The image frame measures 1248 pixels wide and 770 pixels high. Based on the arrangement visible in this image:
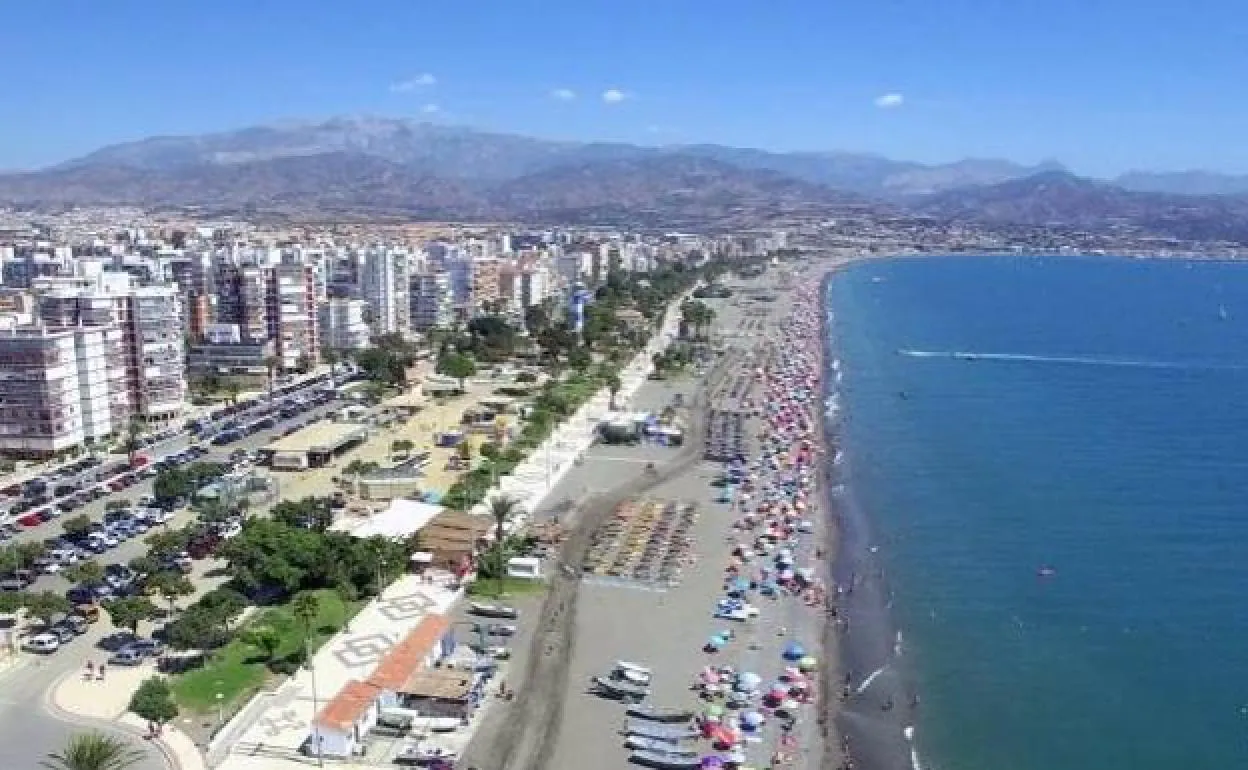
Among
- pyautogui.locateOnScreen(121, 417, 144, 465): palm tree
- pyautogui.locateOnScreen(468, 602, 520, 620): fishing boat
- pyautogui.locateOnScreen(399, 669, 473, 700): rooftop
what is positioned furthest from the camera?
pyautogui.locateOnScreen(121, 417, 144, 465): palm tree

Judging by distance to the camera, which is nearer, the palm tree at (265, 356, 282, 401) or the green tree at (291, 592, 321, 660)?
the green tree at (291, 592, 321, 660)

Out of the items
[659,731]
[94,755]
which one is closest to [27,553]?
[94,755]

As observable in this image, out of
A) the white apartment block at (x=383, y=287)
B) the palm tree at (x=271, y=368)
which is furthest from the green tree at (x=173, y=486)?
the white apartment block at (x=383, y=287)

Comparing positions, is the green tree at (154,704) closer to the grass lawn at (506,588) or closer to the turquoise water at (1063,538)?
the grass lawn at (506,588)

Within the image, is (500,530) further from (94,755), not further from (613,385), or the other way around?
(613,385)

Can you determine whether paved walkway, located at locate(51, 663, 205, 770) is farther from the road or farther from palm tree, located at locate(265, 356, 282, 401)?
palm tree, located at locate(265, 356, 282, 401)

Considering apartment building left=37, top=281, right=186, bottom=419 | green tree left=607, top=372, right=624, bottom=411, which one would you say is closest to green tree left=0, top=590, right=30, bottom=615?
apartment building left=37, top=281, right=186, bottom=419
